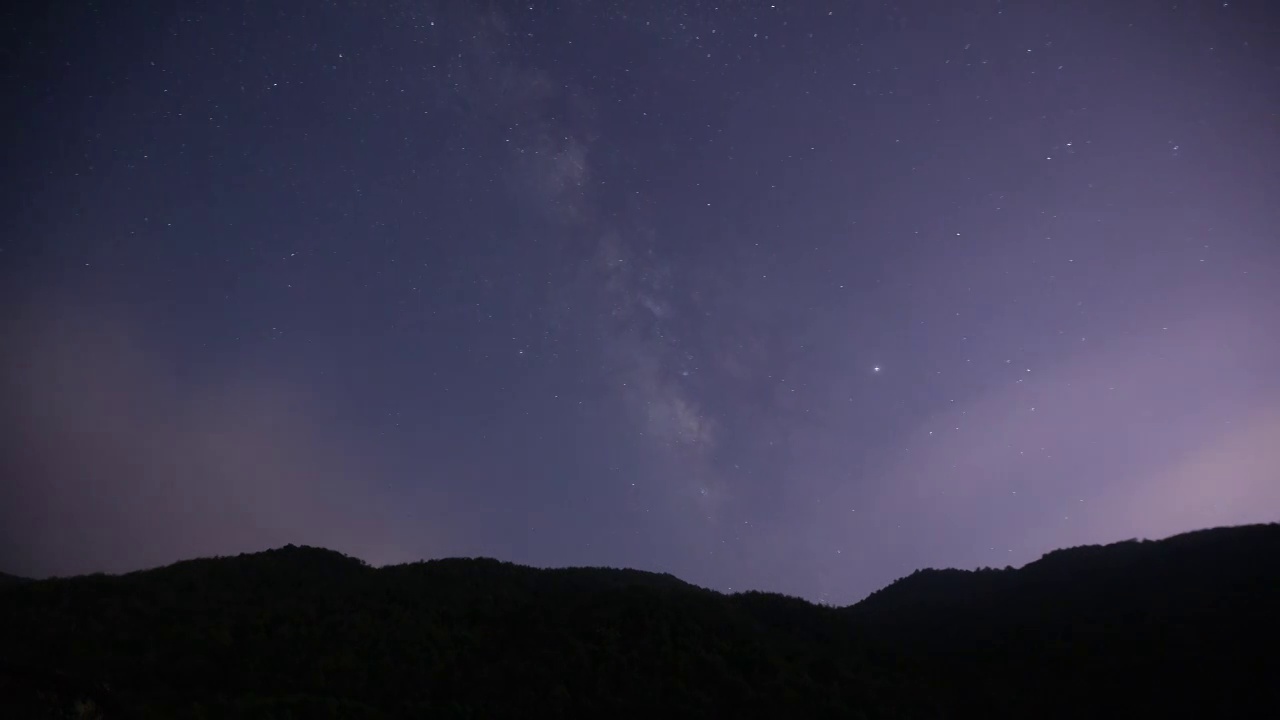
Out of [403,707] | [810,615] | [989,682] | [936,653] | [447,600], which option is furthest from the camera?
[810,615]

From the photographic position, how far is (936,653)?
92.4 ft

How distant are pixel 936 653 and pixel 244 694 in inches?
1060

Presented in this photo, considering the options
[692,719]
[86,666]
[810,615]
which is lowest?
[692,719]

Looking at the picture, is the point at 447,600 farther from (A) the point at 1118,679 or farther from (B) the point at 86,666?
(A) the point at 1118,679

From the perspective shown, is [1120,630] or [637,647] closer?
[1120,630]

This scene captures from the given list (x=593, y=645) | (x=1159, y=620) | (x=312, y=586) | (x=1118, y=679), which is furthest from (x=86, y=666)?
(x=1159, y=620)

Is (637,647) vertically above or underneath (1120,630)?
underneath

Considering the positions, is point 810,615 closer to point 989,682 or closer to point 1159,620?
point 989,682

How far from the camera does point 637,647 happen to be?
2630 centimetres

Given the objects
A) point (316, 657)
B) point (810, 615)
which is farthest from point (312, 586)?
point (810, 615)

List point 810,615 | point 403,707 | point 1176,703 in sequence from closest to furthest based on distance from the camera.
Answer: point 1176,703, point 403,707, point 810,615

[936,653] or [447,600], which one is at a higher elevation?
[447,600]

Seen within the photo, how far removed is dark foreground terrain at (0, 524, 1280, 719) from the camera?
64.8 ft

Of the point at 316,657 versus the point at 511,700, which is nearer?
the point at 511,700
